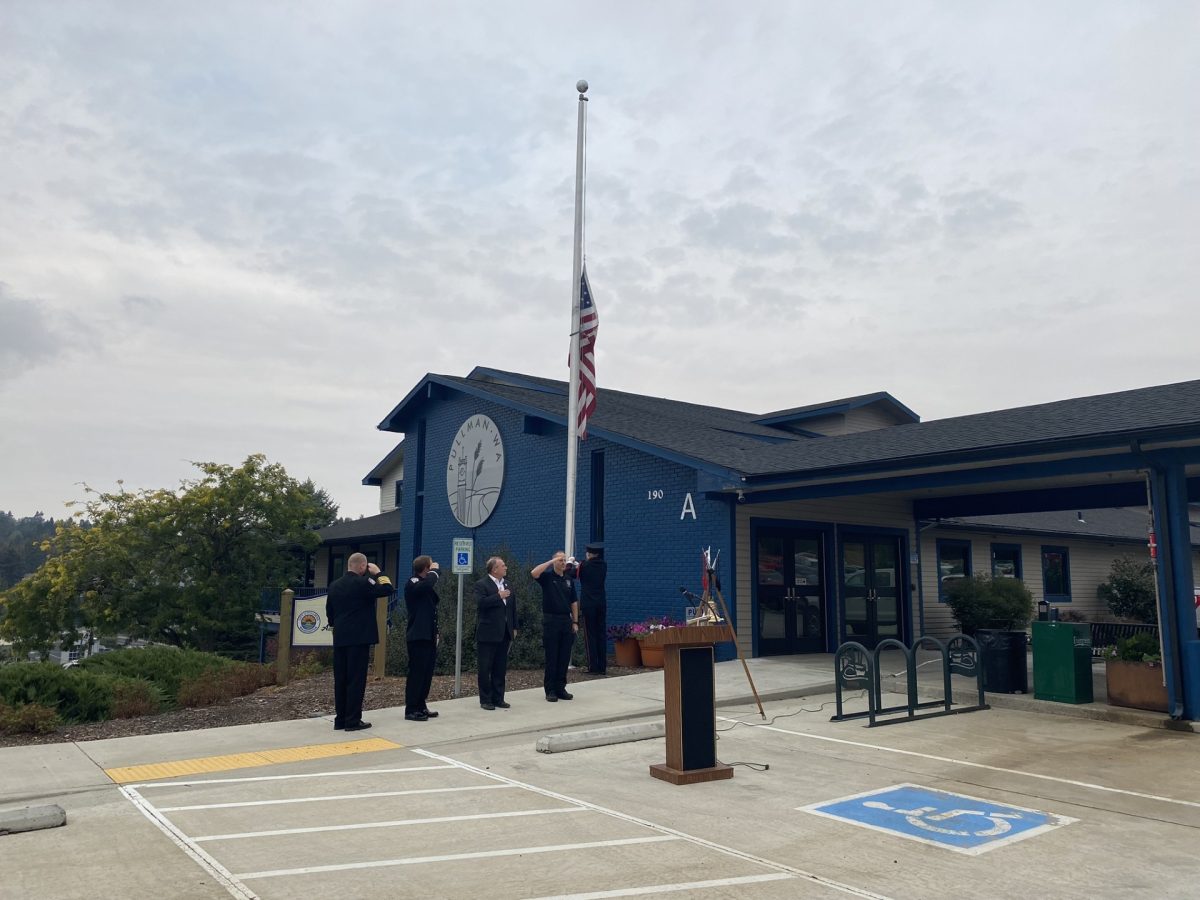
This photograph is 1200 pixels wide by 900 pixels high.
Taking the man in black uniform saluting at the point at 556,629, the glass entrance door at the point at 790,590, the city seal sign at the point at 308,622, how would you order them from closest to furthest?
the man in black uniform saluting at the point at 556,629 → the city seal sign at the point at 308,622 → the glass entrance door at the point at 790,590

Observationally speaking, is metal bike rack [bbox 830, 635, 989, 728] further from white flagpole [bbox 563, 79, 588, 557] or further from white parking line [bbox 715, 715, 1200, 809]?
white flagpole [bbox 563, 79, 588, 557]

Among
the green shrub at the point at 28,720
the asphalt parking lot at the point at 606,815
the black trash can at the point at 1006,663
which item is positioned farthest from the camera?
the black trash can at the point at 1006,663

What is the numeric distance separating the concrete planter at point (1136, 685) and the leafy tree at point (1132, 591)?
1575 centimetres

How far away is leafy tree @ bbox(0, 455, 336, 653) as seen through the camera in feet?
92.4

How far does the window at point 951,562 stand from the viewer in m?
23.1

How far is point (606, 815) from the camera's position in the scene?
22.1 feet

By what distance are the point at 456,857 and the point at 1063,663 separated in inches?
349

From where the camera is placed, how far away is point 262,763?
872 cm

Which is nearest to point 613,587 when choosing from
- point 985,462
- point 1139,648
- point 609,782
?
point 985,462

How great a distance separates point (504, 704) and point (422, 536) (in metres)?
14.6

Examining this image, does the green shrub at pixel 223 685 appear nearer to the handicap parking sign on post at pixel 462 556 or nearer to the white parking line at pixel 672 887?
the handicap parking sign on post at pixel 462 556

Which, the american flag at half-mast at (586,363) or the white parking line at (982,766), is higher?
the american flag at half-mast at (586,363)

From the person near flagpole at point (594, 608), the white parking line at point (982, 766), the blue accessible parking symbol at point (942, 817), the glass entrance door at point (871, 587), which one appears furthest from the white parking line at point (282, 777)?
the glass entrance door at point (871, 587)

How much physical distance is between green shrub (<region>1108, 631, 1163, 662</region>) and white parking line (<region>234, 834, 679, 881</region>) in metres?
7.84
